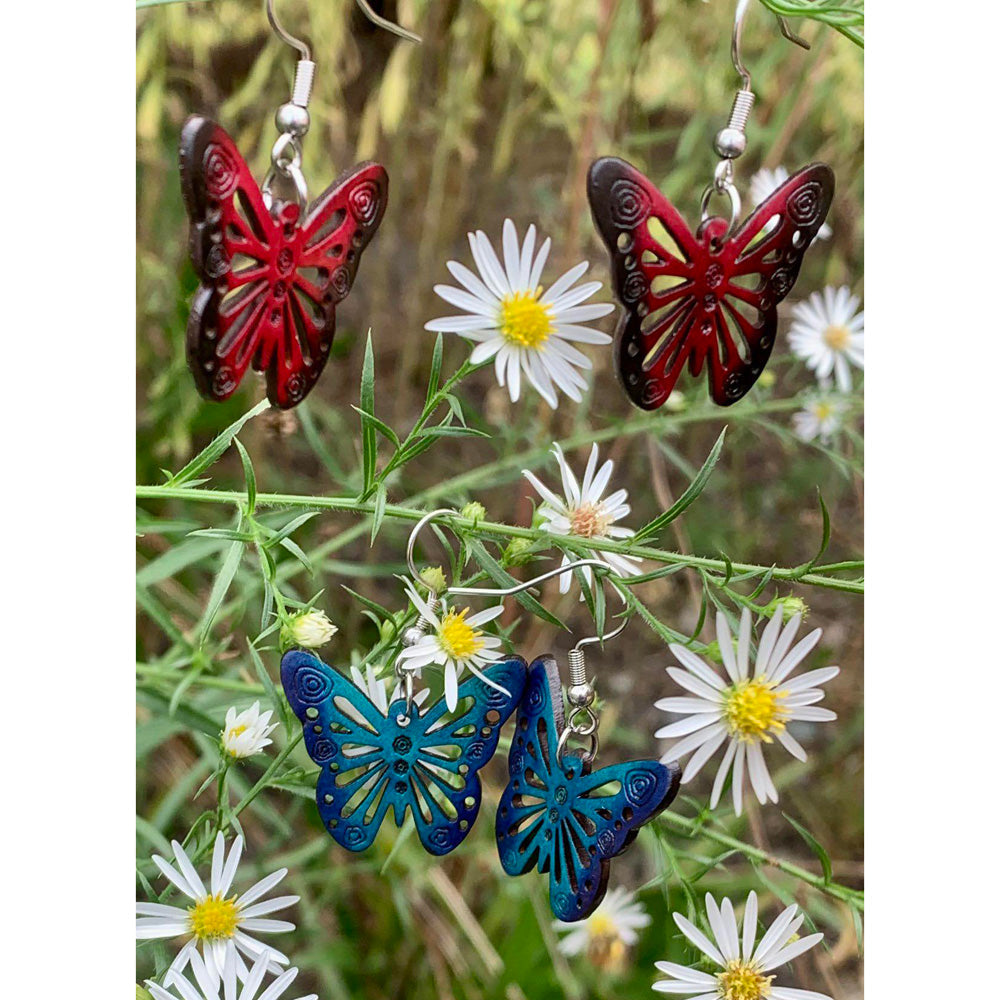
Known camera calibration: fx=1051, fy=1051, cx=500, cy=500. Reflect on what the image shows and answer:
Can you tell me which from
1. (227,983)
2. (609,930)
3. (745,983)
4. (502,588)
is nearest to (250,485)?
(502,588)

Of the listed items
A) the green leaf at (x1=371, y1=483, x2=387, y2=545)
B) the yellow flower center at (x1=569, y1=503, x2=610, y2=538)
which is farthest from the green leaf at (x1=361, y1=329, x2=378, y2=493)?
the yellow flower center at (x1=569, y1=503, x2=610, y2=538)

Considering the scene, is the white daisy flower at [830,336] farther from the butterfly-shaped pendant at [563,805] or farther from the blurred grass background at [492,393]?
the butterfly-shaped pendant at [563,805]

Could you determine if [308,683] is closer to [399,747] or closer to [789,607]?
[399,747]

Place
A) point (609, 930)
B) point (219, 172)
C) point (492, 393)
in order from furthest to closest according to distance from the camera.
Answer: point (492, 393), point (609, 930), point (219, 172)

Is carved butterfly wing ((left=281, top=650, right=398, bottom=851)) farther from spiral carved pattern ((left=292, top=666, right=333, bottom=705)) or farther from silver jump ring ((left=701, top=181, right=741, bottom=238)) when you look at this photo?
silver jump ring ((left=701, top=181, right=741, bottom=238))

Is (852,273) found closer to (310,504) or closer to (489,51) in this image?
(489,51)

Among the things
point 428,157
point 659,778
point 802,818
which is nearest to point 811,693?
point 659,778

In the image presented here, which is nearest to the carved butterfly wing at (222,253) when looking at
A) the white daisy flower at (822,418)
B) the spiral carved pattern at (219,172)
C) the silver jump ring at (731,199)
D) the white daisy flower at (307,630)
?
the spiral carved pattern at (219,172)

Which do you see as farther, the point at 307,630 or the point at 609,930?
the point at 609,930
